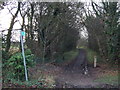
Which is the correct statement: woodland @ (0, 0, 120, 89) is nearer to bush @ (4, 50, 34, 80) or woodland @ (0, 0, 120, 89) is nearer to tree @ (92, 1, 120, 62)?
tree @ (92, 1, 120, 62)

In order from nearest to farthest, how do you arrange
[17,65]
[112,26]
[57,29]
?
1. [17,65]
2. [112,26]
3. [57,29]

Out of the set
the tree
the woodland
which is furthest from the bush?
the tree

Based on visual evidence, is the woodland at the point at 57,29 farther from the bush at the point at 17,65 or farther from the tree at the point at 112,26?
the bush at the point at 17,65

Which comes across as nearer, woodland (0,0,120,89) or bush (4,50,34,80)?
bush (4,50,34,80)

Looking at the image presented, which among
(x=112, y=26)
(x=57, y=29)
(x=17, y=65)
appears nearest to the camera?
(x=17, y=65)

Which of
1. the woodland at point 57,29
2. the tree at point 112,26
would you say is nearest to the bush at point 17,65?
the woodland at point 57,29

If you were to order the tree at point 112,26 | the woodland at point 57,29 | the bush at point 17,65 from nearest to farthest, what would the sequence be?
the bush at point 17,65 → the woodland at point 57,29 → the tree at point 112,26

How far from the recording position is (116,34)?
9641 mm

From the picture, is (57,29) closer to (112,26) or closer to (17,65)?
(112,26)

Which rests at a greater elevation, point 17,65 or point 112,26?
point 112,26

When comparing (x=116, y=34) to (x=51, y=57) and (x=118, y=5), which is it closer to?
(x=118, y=5)

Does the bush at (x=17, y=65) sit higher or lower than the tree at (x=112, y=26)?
lower

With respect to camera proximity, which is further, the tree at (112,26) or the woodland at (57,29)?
the tree at (112,26)

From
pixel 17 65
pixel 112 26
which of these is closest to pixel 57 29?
pixel 112 26
